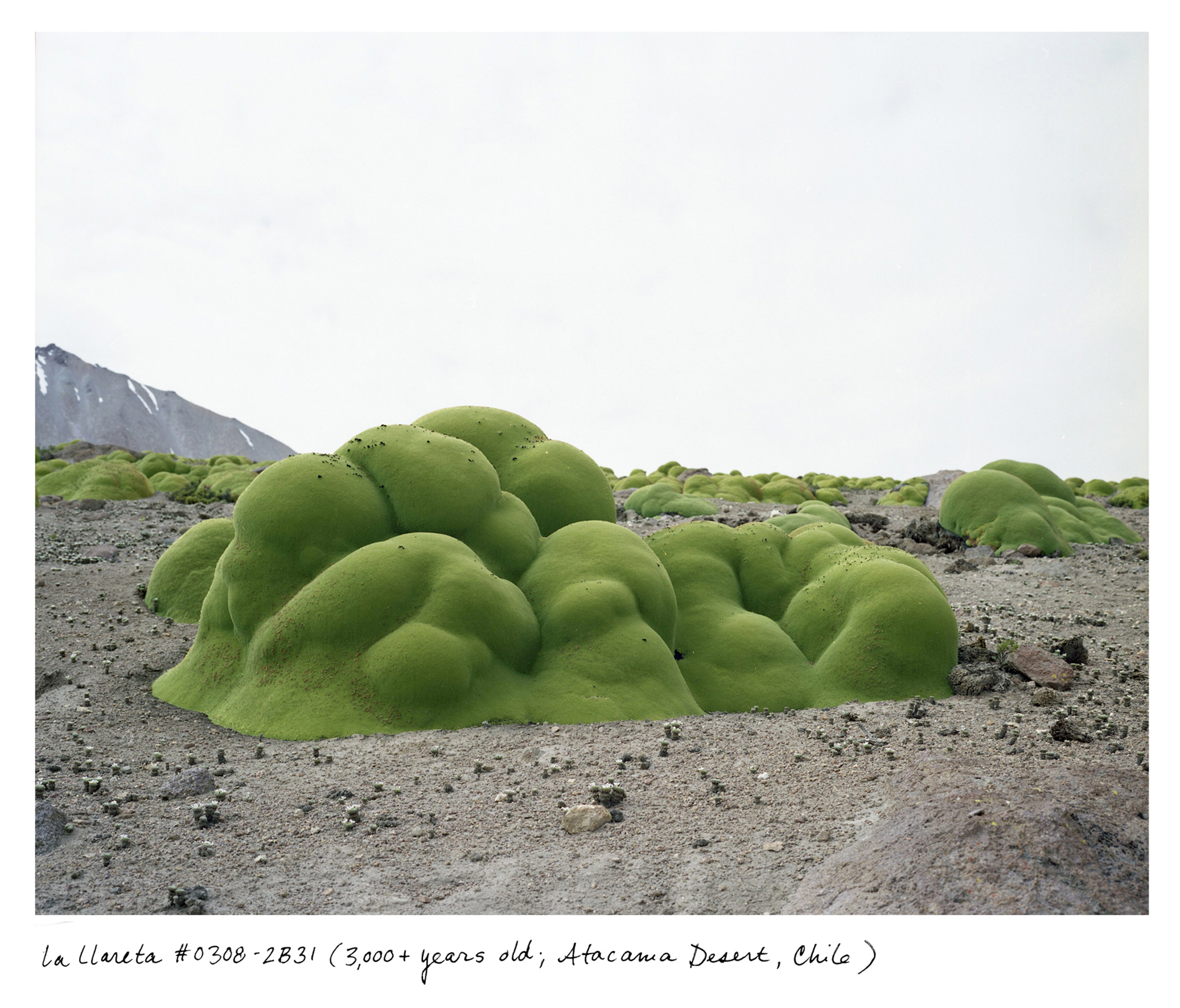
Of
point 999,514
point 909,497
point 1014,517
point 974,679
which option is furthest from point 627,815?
point 909,497

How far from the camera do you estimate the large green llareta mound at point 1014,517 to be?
66.1ft

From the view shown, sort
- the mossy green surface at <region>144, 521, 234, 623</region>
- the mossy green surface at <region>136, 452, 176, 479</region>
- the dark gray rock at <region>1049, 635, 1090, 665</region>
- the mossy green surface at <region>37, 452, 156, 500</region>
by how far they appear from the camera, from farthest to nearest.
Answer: the mossy green surface at <region>136, 452, 176, 479</region> → the mossy green surface at <region>37, 452, 156, 500</region> → the mossy green surface at <region>144, 521, 234, 623</region> → the dark gray rock at <region>1049, 635, 1090, 665</region>

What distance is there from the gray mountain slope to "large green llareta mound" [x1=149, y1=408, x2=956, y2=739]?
1.88 meters

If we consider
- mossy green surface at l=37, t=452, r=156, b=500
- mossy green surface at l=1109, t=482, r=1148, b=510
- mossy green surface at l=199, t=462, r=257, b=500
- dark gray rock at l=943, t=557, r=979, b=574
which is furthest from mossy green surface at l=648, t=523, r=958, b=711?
mossy green surface at l=1109, t=482, r=1148, b=510

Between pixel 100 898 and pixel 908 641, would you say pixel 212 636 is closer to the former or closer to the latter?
pixel 100 898

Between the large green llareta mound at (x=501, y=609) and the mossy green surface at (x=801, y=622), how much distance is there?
22 millimetres

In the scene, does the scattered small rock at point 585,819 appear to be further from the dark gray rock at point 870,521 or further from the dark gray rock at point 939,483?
the dark gray rock at point 939,483

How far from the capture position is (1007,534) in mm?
20281

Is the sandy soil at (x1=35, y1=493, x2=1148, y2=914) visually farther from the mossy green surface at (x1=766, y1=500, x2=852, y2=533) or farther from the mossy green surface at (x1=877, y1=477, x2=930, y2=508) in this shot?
the mossy green surface at (x1=877, y1=477, x2=930, y2=508)

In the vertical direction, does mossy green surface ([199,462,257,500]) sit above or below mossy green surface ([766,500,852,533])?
below

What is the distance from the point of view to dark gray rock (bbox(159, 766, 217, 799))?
20.1 ft

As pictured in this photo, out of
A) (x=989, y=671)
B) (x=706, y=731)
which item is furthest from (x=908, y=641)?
(x=706, y=731)

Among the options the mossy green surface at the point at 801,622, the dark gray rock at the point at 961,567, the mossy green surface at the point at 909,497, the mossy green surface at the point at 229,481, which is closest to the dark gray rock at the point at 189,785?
the mossy green surface at the point at 801,622

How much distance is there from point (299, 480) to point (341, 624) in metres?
1.91
